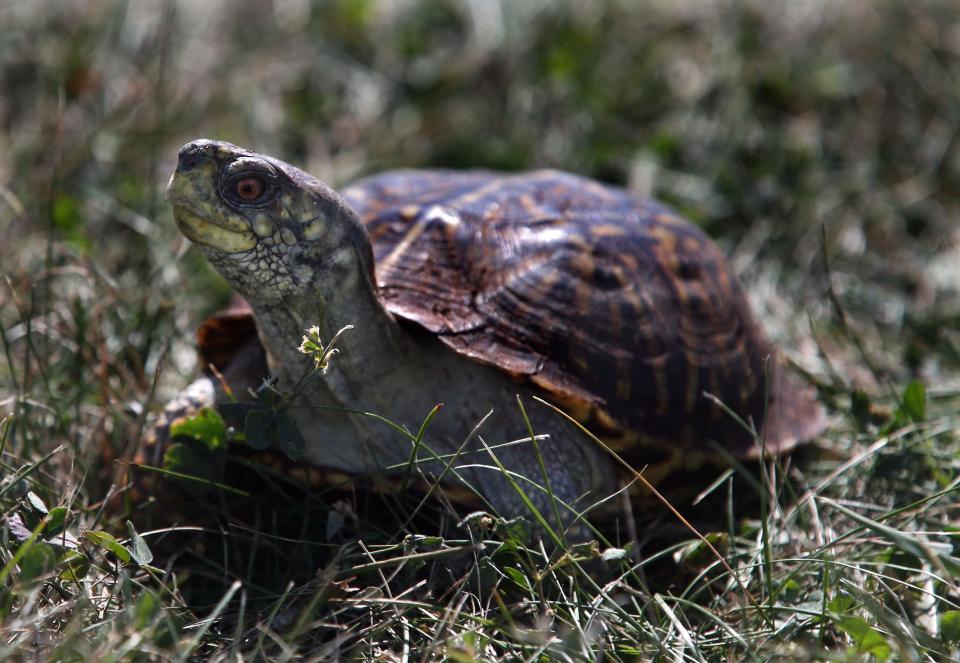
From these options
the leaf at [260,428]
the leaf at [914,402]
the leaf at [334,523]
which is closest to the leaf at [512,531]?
the leaf at [334,523]

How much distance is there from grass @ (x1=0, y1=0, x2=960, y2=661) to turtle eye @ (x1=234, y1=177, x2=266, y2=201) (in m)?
0.59

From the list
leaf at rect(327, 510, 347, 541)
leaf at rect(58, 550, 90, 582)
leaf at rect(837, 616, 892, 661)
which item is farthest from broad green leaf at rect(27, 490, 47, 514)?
leaf at rect(837, 616, 892, 661)

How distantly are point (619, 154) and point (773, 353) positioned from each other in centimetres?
153

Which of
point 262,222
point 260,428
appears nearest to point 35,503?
point 260,428

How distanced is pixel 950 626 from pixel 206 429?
5.11 ft

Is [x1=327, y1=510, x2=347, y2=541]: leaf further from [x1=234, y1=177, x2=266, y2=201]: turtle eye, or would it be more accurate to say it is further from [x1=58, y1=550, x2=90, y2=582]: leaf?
[x1=234, y1=177, x2=266, y2=201]: turtle eye

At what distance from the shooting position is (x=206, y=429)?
2.12 meters

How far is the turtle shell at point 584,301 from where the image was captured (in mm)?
2191

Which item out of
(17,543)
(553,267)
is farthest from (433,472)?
(17,543)

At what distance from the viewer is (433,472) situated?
83.5 inches

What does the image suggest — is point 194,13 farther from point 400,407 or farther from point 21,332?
point 400,407

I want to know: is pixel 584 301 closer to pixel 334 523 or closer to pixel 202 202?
pixel 334 523

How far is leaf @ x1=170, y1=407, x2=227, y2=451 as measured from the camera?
2115 mm

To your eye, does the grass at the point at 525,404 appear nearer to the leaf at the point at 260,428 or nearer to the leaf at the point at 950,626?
the leaf at the point at 950,626
